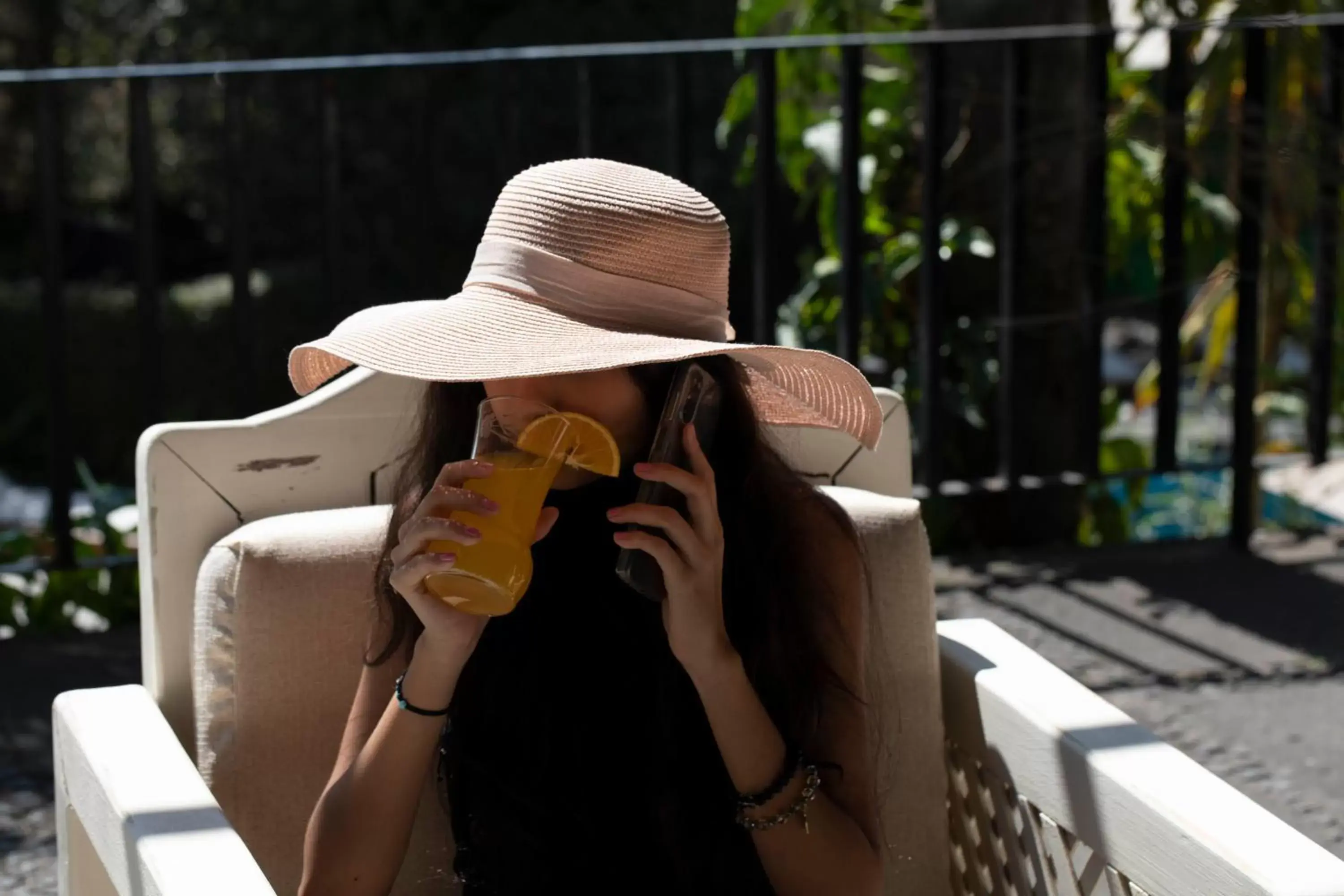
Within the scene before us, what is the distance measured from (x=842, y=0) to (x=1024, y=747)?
3.84 metres

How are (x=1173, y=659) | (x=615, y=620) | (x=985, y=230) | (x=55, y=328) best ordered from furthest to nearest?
→ (x=985, y=230) → (x=55, y=328) → (x=1173, y=659) → (x=615, y=620)

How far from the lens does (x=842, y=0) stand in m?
5.28

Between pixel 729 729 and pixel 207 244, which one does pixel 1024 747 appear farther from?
pixel 207 244

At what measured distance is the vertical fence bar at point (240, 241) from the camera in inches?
152

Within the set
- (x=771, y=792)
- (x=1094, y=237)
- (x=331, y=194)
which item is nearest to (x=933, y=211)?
(x=1094, y=237)

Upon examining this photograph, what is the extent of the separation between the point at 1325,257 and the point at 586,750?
11.0ft

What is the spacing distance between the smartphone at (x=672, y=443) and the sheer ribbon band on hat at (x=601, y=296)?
5cm

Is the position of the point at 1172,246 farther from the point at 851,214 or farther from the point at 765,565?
the point at 765,565

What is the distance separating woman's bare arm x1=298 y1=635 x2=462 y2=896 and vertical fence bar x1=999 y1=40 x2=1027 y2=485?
112 inches

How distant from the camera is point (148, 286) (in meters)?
3.99

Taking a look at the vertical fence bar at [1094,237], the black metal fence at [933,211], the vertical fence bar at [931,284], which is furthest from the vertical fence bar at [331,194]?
the vertical fence bar at [1094,237]

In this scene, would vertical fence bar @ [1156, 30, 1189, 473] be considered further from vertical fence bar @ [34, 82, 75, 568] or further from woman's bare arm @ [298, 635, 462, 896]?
woman's bare arm @ [298, 635, 462, 896]

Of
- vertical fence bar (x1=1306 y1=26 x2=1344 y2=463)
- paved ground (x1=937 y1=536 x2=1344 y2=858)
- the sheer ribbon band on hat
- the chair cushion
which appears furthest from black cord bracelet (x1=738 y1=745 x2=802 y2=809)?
vertical fence bar (x1=1306 y1=26 x2=1344 y2=463)

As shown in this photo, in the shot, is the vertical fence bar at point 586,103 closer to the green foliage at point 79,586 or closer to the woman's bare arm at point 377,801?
the green foliage at point 79,586
